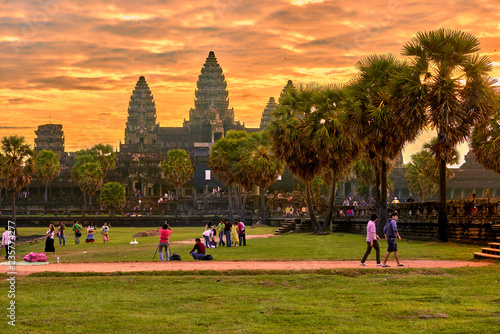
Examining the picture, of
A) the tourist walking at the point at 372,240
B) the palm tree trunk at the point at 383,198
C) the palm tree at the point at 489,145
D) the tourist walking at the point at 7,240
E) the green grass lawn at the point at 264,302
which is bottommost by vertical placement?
the green grass lawn at the point at 264,302

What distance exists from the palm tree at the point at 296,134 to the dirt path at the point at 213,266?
19.8m

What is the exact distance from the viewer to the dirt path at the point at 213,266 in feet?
77.7

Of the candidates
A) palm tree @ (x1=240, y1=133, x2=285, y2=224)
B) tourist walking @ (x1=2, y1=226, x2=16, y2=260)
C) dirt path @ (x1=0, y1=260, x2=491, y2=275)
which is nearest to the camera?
dirt path @ (x1=0, y1=260, x2=491, y2=275)

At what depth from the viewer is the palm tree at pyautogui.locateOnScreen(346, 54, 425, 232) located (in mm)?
34272

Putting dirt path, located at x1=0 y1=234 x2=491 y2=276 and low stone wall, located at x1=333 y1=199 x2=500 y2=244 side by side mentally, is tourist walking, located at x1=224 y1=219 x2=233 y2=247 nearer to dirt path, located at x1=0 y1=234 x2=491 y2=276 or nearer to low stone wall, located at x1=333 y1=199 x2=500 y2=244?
dirt path, located at x1=0 y1=234 x2=491 y2=276

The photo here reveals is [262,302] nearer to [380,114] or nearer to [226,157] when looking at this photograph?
[380,114]

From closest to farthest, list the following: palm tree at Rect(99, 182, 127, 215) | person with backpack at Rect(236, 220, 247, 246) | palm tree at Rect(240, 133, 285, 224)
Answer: person with backpack at Rect(236, 220, 247, 246)
palm tree at Rect(240, 133, 285, 224)
palm tree at Rect(99, 182, 127, 215)

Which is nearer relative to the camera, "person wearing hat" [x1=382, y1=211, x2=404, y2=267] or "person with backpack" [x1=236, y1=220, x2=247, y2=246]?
"person wearing hat" [x1=382, y1=211, x2=404, y2=267]

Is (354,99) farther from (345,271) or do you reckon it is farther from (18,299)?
(18,299)

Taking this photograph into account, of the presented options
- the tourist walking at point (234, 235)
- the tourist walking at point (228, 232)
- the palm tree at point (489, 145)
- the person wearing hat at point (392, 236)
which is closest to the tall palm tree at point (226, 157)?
the palm tree at point (489, 145)

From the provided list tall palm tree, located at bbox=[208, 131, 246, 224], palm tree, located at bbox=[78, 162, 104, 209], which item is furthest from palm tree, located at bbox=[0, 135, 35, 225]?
palm tree, located at bbox=[78, 162, 104, 209]

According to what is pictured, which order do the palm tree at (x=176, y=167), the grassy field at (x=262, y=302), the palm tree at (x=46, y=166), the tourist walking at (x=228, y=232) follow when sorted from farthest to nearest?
the palm tree at (x=46, y=166)
the palm tree at (x=176, y=167)
the tourist walking at (x=228, y=232)
the grassy field at (x=262, y=302)

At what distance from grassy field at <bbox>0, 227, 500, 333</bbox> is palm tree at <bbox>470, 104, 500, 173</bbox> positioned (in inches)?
806

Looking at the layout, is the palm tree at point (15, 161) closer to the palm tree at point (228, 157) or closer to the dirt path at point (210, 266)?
the palm tree at point (228, 157)
